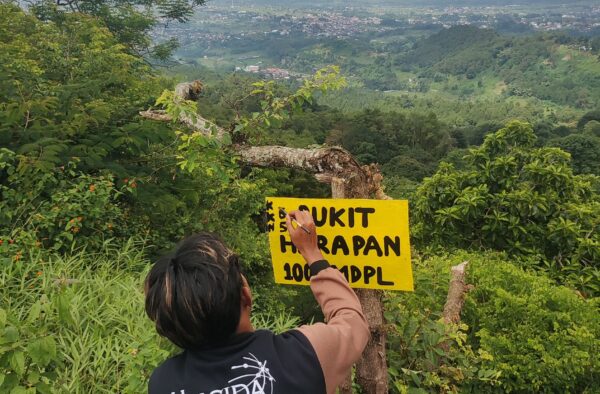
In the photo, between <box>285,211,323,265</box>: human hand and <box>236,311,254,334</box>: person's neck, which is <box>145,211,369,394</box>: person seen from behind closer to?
<box>236,311,254,334</box>: person's neck

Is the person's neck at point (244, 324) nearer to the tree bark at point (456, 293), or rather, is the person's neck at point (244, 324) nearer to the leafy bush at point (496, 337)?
the leafy bush at point (496, 337)

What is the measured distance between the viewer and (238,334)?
134 centimetres

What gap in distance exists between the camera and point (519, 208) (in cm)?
626

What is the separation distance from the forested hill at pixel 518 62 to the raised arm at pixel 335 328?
320ft

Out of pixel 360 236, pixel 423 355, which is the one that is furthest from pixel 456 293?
pixel 360 236

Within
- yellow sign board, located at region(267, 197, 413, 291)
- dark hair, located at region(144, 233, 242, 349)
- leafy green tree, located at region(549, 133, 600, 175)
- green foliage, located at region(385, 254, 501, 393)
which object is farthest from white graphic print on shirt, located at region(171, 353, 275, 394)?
leafy green tree, located at region(549, 133, 600, 175)

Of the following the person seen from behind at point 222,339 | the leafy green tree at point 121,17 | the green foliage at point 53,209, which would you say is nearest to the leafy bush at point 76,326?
the green foliage at point 53,209

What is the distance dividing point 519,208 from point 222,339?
5.87 m

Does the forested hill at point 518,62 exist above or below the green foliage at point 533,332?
below

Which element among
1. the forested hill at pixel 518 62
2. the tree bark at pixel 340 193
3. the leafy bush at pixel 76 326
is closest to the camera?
the leafy bush at pixel 76 326

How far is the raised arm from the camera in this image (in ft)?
4.45

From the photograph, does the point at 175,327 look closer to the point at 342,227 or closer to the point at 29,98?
the point at 342,227

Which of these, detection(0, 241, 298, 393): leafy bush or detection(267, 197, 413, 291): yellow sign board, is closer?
detection(267, 197, 413, 291): yellow sign board

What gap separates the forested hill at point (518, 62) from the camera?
300 ft
